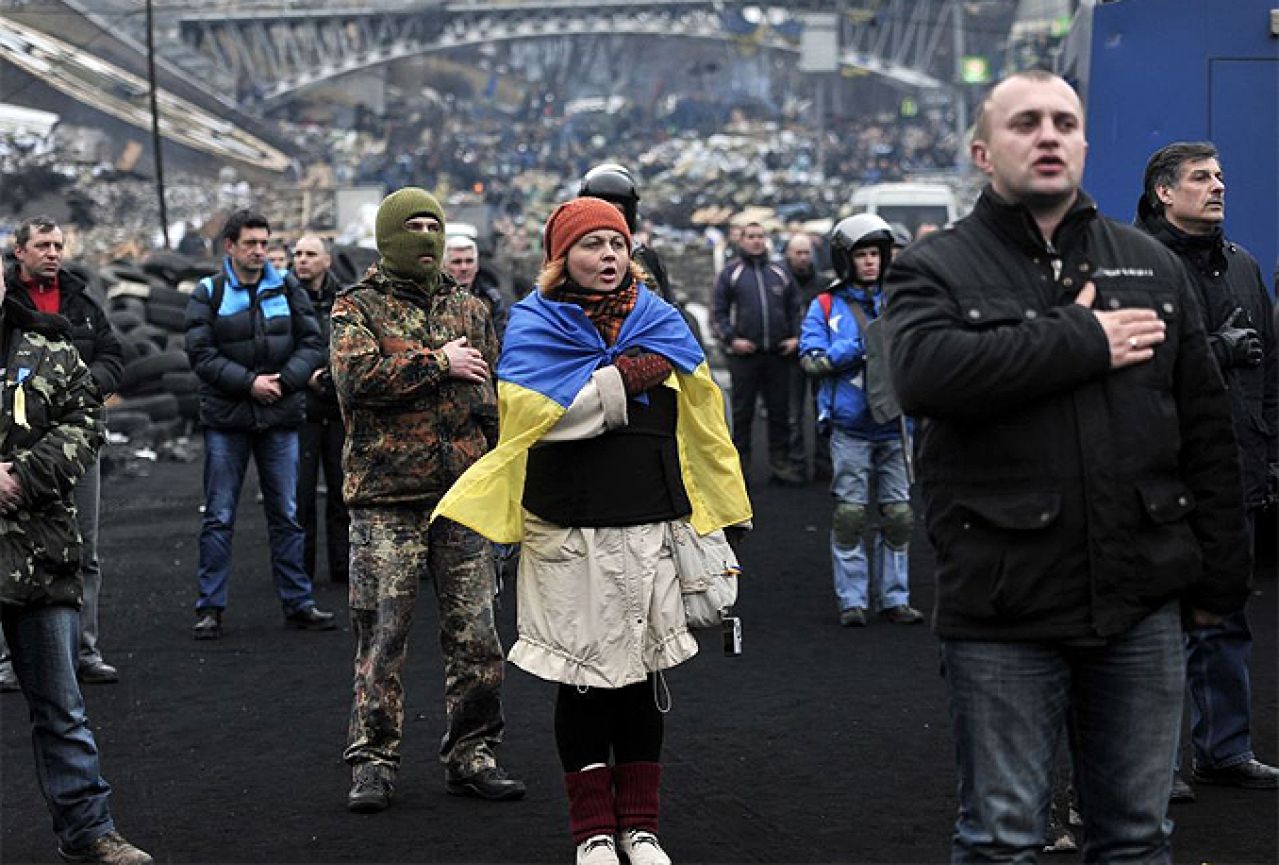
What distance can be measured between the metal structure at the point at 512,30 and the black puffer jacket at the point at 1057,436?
4612 inches

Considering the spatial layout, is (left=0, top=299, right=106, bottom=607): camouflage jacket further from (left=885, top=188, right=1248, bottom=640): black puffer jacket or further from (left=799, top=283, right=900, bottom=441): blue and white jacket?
(left=799, top=283, right=900, bottom=441): blue and white jacket

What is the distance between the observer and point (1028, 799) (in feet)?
12.3

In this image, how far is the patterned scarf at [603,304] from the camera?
5.57 meters

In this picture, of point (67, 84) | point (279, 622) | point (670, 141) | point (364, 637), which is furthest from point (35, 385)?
point (670, 141)

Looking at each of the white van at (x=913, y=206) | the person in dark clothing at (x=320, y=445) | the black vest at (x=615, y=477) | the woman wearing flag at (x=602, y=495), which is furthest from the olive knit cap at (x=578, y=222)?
the white van at (x=913, y=206)

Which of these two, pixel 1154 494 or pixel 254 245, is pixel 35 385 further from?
pixel 254 245

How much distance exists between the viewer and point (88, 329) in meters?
8.59

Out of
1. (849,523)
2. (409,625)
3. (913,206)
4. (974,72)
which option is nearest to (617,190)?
(409,625)

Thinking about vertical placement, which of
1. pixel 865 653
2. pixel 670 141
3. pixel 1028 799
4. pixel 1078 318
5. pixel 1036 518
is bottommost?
pixel 865 653

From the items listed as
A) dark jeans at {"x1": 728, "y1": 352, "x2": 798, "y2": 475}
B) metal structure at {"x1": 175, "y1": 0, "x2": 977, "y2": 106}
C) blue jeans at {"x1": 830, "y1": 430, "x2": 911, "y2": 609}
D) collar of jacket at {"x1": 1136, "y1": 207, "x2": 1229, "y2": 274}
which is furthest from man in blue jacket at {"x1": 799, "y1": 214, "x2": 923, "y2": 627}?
metal structure at {"x1": 175, "y1": 0, "x2": 977, "y2": 106}

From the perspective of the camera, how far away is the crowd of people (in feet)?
12.3

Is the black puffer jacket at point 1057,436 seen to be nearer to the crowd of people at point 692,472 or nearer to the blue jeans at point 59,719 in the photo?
the crowd of people at point 692,472

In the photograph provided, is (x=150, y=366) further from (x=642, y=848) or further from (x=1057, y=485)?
(x=1057, y=485)

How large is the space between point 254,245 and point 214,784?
3.41m
